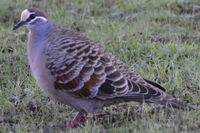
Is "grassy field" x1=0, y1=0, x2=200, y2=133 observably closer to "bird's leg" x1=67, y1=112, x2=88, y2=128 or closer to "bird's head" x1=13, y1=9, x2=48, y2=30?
"bird's leg" x1=67, y1=112, x2=88, y2=128

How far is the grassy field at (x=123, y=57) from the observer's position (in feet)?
17.6

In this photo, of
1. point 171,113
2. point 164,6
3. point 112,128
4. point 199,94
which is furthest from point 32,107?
point 164,6

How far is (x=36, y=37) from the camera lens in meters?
5.68

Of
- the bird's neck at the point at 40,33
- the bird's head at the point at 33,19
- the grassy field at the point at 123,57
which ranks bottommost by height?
the grassy field at the point at 123,57

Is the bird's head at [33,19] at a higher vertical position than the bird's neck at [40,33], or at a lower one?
higher

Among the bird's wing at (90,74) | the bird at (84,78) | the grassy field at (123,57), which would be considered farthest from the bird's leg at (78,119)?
the bird's wing at (90,74)

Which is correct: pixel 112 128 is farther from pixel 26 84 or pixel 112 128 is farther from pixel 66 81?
pixel 26 84

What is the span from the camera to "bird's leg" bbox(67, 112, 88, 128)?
216 inches

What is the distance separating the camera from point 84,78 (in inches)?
214

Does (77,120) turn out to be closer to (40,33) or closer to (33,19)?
(40,33)

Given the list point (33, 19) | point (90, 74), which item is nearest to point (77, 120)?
point (90, 74)

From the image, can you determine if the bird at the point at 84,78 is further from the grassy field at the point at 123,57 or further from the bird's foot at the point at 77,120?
the grassy field at the point at 123,57

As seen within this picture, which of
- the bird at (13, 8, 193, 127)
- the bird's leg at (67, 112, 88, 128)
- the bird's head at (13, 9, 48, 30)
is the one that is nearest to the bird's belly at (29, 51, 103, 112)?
the bird at (13, 8, 193, 127)

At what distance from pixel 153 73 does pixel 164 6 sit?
10.7 ft
